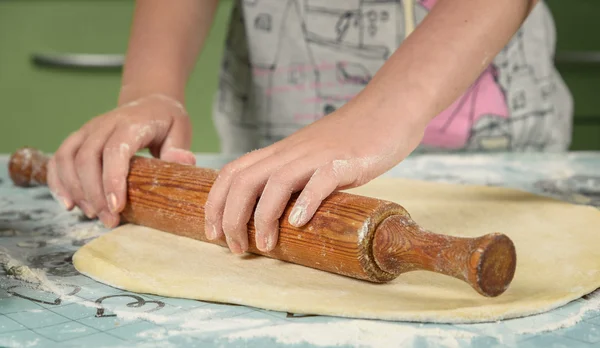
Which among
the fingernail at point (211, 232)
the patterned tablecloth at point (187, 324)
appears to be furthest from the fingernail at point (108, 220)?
the fingernail at point (211, 232)

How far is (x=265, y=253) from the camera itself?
0.96 m

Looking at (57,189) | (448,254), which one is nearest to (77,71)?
(57,189)

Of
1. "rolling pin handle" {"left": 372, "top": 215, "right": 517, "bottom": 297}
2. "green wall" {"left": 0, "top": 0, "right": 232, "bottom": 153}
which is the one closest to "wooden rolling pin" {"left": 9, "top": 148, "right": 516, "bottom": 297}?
"rolling pin handle" {"left": 372, "top": 215, "right": 517, "bottom": 297}

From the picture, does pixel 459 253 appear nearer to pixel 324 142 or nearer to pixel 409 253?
pixel 409 253

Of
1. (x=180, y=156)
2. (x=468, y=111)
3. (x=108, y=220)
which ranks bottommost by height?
(x=108, y=220)

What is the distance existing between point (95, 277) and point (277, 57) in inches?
41.2

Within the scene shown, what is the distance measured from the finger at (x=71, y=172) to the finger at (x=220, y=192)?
1.25ft

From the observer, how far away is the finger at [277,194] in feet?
2.91

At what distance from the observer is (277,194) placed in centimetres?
89

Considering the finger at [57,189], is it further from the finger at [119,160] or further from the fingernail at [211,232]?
the fingernail at [211,232]

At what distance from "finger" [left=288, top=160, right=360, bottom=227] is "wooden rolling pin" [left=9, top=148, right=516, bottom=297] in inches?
0.6

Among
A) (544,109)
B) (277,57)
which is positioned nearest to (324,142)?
(277,57)

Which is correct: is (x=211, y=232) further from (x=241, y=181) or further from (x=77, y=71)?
(x=77, y=71)

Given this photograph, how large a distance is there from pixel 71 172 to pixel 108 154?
96 mm
